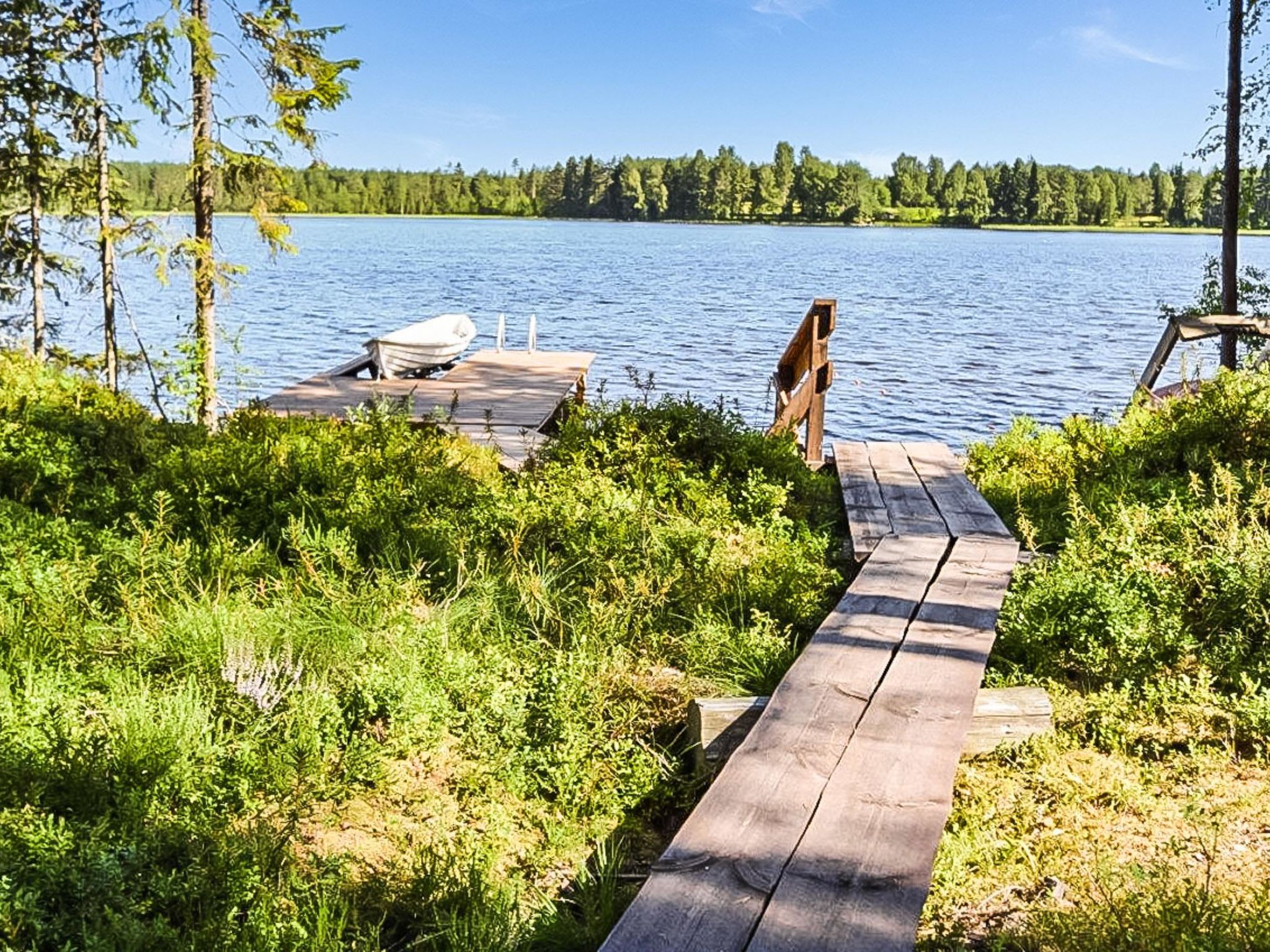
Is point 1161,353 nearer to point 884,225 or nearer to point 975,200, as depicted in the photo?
point 975,200

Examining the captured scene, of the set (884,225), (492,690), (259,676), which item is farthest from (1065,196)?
(259,676)

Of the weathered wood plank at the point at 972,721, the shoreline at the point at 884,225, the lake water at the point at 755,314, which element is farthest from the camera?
the shoreline at the point at 884,225

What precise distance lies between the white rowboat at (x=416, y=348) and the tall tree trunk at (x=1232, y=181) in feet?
41.2

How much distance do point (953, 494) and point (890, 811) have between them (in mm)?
4735

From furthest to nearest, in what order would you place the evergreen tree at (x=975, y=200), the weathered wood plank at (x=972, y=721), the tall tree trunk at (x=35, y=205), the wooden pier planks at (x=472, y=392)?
the evergreen tree at (x=975, y=200), the tall tree trunk at (x=35, y=205), the wooden pier planks at (x=472, y=392), the weathered wood plank at (x=972, y=721)

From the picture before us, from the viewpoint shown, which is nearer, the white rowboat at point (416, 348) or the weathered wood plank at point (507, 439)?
the weathered wood plank at point (507, 439)

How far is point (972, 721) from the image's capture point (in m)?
4.05

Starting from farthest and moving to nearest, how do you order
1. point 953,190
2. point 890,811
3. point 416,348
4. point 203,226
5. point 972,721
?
point 953,190 → point 416,348 → point 203,226 → point 972,721 → point 890,811

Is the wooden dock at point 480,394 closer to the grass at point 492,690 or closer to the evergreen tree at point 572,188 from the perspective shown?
the grass at point 492,690

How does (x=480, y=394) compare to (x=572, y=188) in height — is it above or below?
below

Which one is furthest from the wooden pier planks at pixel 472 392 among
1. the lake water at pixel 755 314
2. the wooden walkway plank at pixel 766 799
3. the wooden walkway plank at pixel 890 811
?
the wooden walkway plank at pixel 890 811

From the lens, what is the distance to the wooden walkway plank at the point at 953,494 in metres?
A: 6.65

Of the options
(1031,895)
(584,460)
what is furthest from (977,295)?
(1031,895)

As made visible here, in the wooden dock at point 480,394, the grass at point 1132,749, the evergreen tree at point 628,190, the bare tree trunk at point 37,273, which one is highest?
the evergreen tree at point 628,190
